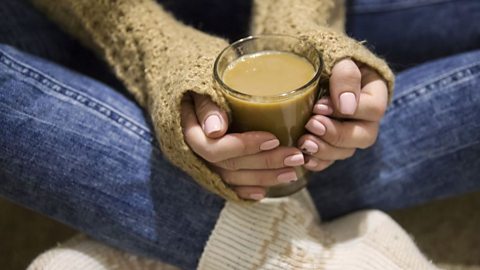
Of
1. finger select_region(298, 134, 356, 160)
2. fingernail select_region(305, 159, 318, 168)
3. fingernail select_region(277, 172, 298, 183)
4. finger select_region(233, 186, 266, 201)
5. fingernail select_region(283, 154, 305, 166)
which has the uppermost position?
finger select_region(298, 134, 356, 160)

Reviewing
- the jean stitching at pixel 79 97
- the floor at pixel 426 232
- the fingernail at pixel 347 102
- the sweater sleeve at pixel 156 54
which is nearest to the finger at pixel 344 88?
the fingernail at pixel 347 102

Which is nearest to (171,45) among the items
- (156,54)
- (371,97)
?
(156,54)

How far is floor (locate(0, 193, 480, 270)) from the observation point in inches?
39.4

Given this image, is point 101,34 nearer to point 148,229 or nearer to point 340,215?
point 148,229

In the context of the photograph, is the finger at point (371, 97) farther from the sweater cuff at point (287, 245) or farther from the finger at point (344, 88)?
the sweater cuff at point (287, 245)

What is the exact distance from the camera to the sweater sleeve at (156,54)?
0.69 m

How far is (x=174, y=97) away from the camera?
2.24 ft

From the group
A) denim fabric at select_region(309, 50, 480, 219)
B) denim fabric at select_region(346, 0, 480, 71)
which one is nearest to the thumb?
denim fabric at select_region(309, 50, 480, 219)

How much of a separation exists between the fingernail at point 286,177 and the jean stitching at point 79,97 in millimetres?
191

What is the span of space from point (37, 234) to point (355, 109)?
68cm

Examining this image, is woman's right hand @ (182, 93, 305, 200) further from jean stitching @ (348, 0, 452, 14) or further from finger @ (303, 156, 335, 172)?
jean stitching @ (348, 0, 452, 14)

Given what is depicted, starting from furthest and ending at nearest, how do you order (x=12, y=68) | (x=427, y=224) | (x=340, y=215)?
1. (x=427, y=224)
2. (x=340, y=215)
3. (x=12, y=68)

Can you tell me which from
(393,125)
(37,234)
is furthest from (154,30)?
(37,234)

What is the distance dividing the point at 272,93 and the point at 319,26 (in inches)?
6.3
